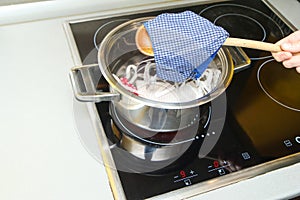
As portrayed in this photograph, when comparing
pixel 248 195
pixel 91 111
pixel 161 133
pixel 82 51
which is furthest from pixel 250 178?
pixel 82 51

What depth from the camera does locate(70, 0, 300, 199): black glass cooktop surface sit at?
572mm

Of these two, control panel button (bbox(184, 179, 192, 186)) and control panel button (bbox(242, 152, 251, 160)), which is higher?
control panel button (bbox(242, 152, 251, 160))

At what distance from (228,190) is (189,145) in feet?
0.33

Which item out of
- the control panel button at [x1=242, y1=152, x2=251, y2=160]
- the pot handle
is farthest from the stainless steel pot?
the control panel button at [x1=242, y1=152, x2=251, y2=160]

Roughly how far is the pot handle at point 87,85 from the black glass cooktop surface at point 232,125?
0.9 inches

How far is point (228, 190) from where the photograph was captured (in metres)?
0.56

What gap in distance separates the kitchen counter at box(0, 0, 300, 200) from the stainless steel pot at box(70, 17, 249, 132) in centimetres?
9

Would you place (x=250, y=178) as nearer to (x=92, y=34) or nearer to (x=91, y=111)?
(x=91, y=111)

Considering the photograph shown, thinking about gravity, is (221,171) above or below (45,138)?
below

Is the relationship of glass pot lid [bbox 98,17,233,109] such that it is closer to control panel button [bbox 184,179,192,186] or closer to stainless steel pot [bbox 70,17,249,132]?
stainless steel pot [bbox 70,17,249,132]

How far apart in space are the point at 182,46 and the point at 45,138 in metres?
0.29

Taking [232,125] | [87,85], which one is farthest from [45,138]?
[232,125]

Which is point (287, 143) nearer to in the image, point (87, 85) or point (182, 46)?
point (182, 46)

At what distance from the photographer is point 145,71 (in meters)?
0.71
